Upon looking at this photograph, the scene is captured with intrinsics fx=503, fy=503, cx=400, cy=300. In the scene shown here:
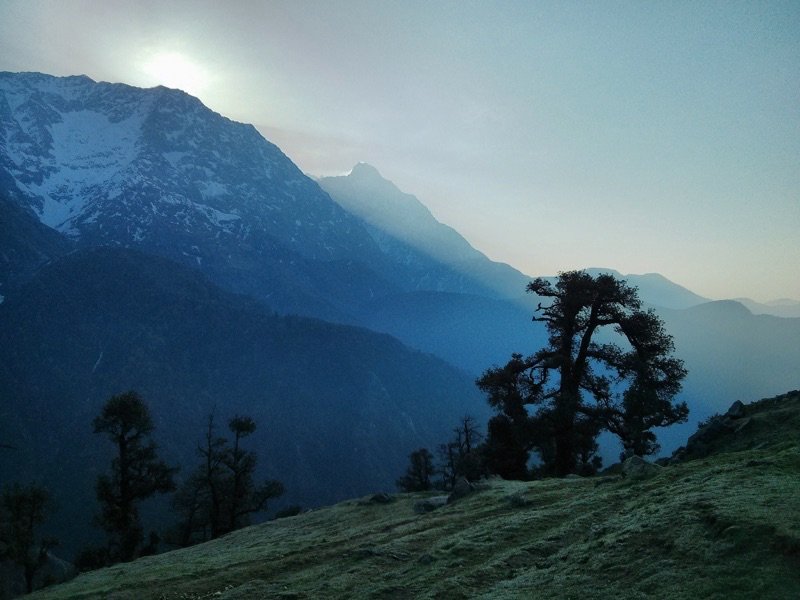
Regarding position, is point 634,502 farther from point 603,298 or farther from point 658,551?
point 603,298

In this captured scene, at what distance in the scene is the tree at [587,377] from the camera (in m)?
36.6

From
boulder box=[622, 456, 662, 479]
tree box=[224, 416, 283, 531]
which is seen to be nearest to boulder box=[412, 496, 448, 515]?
boulder box=[622, 456, 662, 479]

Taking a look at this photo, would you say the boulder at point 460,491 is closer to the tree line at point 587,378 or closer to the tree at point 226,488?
the tree line at point 587,378

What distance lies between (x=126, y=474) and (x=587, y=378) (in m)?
48.8

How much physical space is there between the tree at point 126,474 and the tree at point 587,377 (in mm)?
38938

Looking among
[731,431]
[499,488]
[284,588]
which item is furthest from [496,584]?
[731,431]

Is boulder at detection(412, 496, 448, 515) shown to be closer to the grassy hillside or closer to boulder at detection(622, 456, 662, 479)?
the grassy hillside

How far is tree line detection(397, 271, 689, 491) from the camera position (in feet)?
120

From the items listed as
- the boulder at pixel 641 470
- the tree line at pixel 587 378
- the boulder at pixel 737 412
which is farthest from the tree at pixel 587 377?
the boulder at pixel 641 470

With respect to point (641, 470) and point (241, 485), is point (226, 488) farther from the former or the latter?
point (641, 470)

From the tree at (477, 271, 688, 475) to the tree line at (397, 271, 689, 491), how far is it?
0.07 meters

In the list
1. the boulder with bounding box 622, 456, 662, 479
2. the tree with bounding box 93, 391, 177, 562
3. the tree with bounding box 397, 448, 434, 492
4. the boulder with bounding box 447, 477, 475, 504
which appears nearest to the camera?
the boulder with bounding box 622, 456, 662, 479

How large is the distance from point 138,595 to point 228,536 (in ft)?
58.8

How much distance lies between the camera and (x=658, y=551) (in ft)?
41.7
